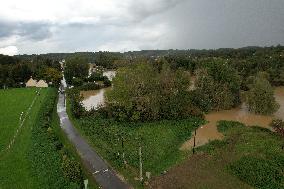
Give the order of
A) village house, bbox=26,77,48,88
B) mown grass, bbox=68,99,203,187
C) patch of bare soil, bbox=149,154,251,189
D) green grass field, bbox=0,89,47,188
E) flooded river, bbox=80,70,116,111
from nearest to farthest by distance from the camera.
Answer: patch of bare soil, bbox=149,154,251,189
green grass field, bbox=0,89,47,188
mown grass, bbox=68,99,203,187
flooded river, bbox=80,70,116,111
village house, bbox=26,77,48,88

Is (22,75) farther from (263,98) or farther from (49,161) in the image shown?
(49,161)

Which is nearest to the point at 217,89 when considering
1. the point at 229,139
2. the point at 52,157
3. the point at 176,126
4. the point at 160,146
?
the point at 176,126

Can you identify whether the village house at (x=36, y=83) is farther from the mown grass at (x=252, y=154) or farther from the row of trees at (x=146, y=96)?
the mown grass at (x=252, y=154)

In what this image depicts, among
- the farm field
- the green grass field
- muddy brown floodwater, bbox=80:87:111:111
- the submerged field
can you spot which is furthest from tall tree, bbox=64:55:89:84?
the farm field


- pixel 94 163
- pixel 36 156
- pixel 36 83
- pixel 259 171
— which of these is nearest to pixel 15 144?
pixel 36 156

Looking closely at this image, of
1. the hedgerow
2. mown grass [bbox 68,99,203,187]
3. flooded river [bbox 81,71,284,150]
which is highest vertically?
the hedgerow

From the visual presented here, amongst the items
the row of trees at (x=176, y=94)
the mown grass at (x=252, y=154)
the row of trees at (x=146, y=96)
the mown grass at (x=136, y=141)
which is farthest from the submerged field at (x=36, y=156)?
the mown grass at (x=252, y=154)

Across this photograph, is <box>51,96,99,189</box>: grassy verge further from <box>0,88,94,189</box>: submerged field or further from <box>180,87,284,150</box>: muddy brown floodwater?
<box>180,87,284,150</box>: muddy brown floodwater
